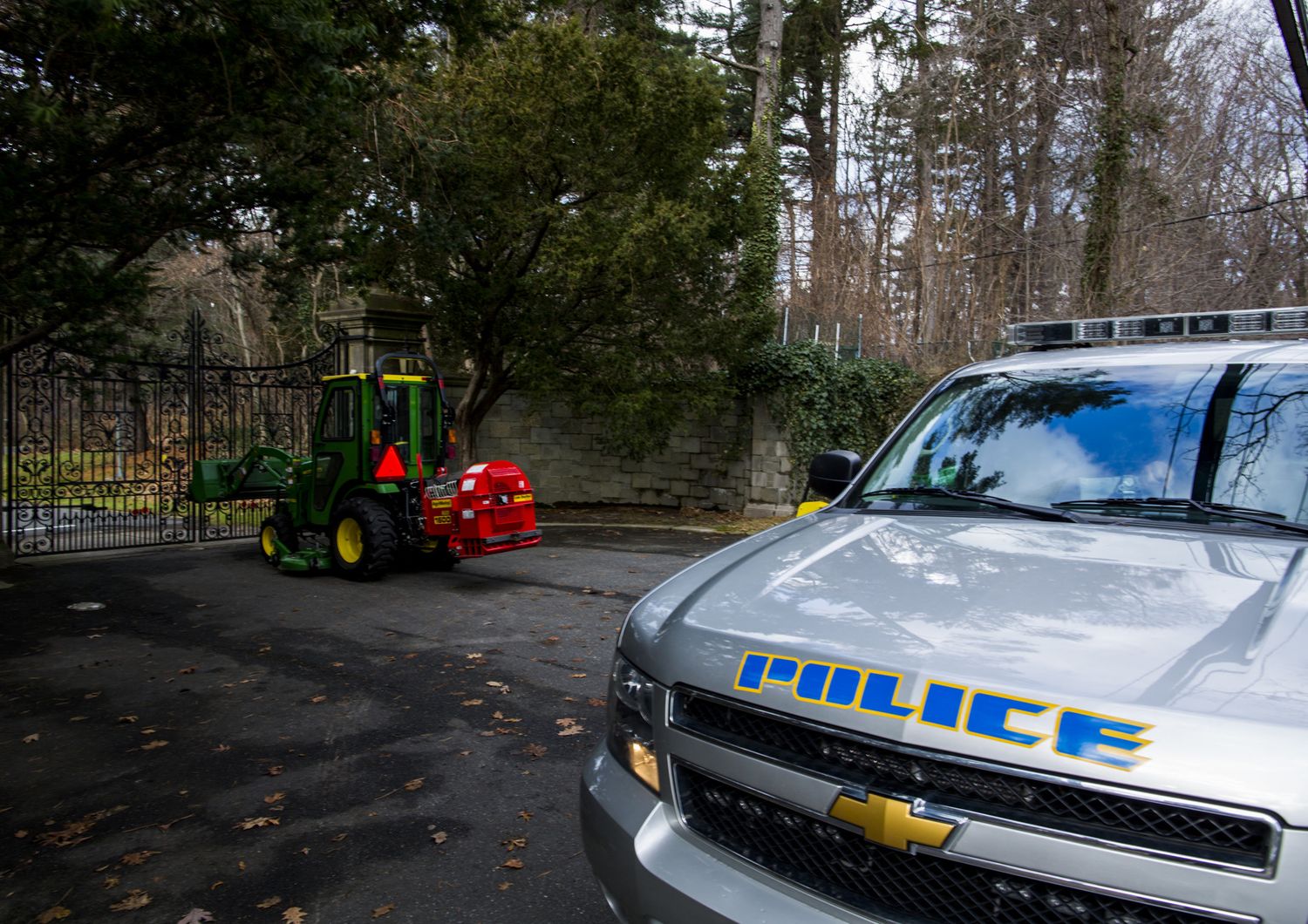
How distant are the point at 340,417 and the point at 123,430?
13.4 ft

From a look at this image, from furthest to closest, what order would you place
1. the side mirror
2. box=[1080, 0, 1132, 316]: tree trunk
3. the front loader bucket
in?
1. box=[1080, 0, 1132, 316]: tree trunk
2. the front loader bucket
3. the side mirror

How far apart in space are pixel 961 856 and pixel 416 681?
5.27 m

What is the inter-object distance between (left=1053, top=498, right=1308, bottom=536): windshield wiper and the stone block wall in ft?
45.4

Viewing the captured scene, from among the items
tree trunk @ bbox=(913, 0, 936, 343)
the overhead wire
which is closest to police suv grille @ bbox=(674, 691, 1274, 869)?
the overhead wire

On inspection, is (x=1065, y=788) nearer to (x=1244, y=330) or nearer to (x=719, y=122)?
(x=1244, y=330)

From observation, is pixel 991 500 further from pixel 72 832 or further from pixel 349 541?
pixel 349 541

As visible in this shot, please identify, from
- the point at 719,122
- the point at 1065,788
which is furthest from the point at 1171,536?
the point at 719,122

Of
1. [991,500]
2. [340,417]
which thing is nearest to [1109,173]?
[340,417]

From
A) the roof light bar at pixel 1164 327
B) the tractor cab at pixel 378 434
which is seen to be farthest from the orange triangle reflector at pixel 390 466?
the roof light bar at pixel 1164 327

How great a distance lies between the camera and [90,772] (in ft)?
16.1

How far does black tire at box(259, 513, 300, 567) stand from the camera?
11.2m

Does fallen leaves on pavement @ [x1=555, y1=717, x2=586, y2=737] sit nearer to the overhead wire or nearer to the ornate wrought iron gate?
the ornate wrought iron gate

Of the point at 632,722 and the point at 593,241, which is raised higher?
the point at 593,241

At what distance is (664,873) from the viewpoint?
6.99 ft
